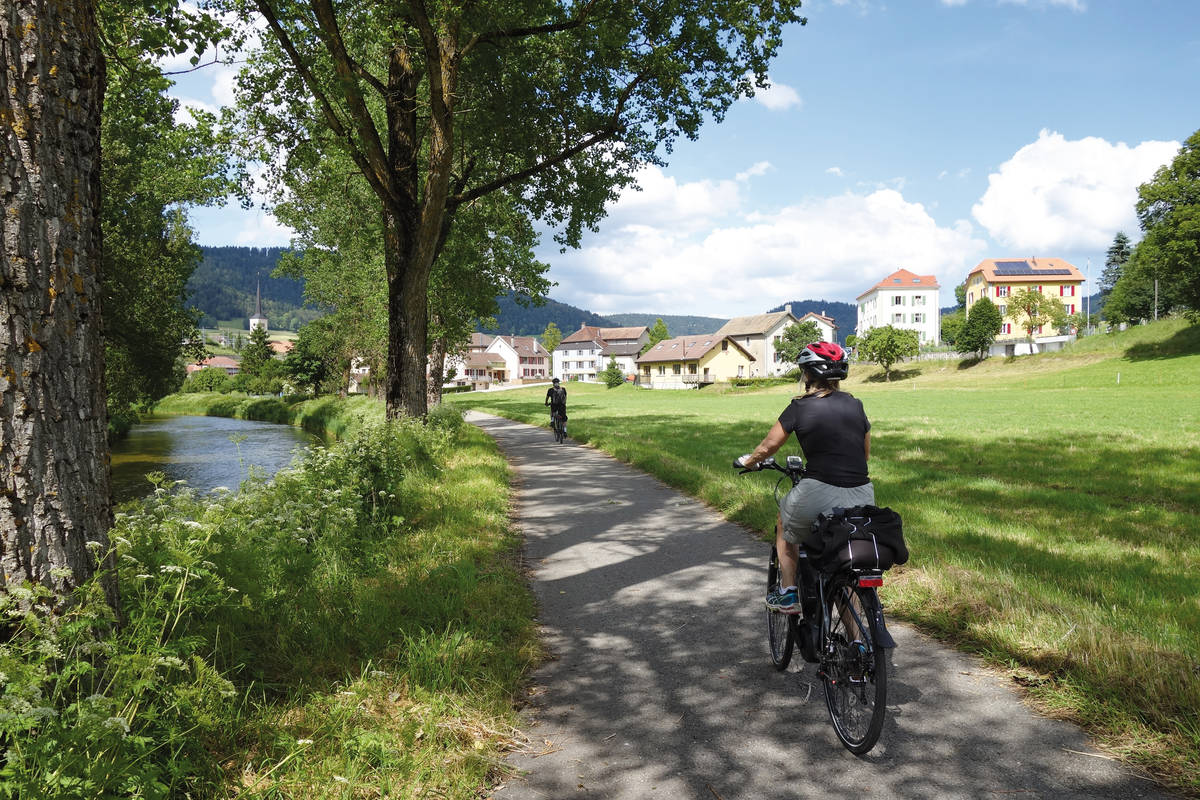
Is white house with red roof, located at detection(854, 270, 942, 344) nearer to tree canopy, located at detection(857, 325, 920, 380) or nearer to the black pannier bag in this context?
tree canopy, located at detection(857, 325, 920, 380)

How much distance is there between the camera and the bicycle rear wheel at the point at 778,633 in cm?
421

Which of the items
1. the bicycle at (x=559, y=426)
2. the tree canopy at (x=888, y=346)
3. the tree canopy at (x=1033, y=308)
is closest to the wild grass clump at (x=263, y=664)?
the bicycle at (x=559, y=426)

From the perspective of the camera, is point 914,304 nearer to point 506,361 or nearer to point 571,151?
point 506,361

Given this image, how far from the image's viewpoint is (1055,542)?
24.5ft

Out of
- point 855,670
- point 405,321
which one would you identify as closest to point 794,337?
point 405,321

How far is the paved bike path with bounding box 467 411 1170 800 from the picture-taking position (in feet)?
10.2

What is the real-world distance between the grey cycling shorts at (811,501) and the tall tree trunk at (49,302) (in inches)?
135

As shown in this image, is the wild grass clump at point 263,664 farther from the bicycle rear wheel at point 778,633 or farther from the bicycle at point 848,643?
the bicycle at point 848,643

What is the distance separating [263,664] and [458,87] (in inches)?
462

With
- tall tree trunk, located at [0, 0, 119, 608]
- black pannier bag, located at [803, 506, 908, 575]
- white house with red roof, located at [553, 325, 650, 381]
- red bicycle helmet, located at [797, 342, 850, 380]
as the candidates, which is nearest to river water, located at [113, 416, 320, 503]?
tall tree trunk, located at [0, 0, 119, 608]

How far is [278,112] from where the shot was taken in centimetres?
1288

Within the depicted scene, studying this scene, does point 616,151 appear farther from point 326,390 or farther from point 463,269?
point 326,390

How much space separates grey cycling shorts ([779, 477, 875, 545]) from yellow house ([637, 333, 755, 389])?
83.9 meters

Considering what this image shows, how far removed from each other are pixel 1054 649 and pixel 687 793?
268 cm
